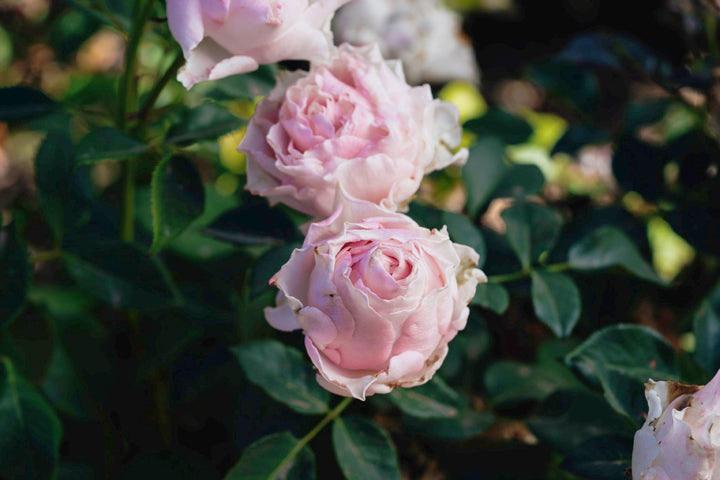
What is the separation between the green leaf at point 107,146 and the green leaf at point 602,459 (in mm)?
439

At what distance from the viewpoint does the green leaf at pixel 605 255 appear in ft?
2.09

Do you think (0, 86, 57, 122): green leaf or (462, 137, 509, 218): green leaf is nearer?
(0, 86, 57, 122): green leaf

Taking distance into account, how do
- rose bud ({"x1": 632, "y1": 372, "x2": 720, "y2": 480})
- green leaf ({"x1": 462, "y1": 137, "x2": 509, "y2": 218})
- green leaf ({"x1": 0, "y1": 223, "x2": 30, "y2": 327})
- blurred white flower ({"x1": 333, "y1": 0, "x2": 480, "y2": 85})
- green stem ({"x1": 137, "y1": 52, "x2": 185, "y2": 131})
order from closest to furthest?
1. rose bud ({"x1": 632, "y1": 372, "x2": 720, "y2": 480})
2. green stem ({"x1": 137, "y1": 52, "x2": 185, "y2": 131})
3. green leaf ({"x1": 0, "y1": 223, "x2": 30, "y2": 327})
4. green leaf ({"x1": 462, "y1": 137, "x2": 509, "y2": 218})
5. blurred white flower ({"x1": 333, "y1": 0, "x2": 480, "y2": 85})

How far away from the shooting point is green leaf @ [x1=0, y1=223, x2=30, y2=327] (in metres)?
0.60

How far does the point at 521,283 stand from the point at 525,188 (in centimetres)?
11

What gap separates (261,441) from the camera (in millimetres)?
539

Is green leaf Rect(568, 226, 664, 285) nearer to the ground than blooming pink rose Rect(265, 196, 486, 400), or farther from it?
nearer to the ground

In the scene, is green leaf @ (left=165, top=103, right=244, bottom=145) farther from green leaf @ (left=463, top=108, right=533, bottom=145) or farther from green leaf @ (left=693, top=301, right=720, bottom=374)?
green leaf @ (left=693, top=301, right=720, bottom=374)

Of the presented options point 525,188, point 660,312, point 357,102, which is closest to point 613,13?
point 660,312

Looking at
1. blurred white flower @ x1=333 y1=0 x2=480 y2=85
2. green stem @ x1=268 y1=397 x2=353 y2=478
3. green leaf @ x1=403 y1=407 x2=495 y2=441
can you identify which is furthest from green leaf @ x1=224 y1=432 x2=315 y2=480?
blurred white flower @ x1=333 y1=0 x2=480 y2=85

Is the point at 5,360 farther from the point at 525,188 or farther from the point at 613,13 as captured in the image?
the point at 613,13

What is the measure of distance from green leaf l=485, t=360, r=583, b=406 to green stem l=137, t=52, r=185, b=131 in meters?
0.45

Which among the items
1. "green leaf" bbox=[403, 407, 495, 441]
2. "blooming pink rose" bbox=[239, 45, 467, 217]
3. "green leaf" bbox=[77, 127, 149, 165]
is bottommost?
"green leaf" bbox=[403, 407, 495, 441]

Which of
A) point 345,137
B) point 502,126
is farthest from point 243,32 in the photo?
point 502,126
